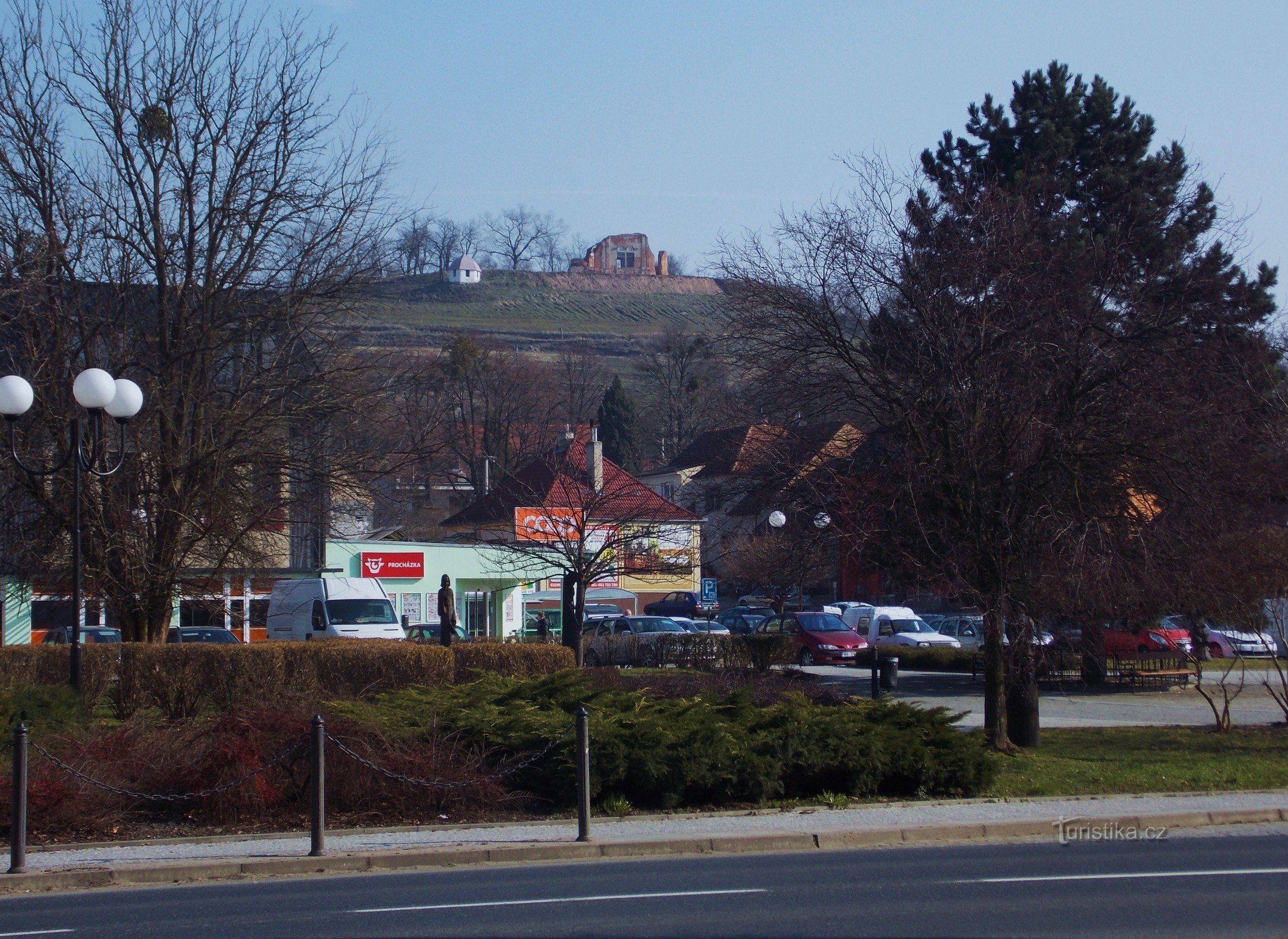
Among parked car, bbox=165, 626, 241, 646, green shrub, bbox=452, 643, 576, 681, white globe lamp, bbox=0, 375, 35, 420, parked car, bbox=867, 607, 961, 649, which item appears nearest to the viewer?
white globe lamp, bbox=0, 375, 35, 420

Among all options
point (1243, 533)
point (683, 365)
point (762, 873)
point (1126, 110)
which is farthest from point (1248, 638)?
point (683, 365)

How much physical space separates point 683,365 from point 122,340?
72470mm

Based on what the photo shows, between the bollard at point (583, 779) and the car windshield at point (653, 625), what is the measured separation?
84.9 feet

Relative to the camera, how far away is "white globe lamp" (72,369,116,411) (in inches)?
549

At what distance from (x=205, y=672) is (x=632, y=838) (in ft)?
30.9

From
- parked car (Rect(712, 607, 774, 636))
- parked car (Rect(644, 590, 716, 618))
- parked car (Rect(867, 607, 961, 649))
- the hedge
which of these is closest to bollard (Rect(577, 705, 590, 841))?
the hedge

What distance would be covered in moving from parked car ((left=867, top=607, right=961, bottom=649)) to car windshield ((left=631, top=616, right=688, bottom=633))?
656 centimetres

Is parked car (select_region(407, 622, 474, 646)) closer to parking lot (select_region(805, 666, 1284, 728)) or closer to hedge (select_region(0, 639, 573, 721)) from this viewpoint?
parking lot (select_region(805, 666, 1284, 728))

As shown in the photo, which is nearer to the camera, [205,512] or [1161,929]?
[1161,929]

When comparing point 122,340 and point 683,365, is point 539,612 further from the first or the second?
point 683,365

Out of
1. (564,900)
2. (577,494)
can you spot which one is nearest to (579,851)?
(564,900)

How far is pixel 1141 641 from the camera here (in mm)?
29828

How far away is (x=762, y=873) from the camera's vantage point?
30.4 feet

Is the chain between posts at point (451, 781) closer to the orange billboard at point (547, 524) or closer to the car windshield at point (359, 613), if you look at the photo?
the car windshield at point (359, 613)
